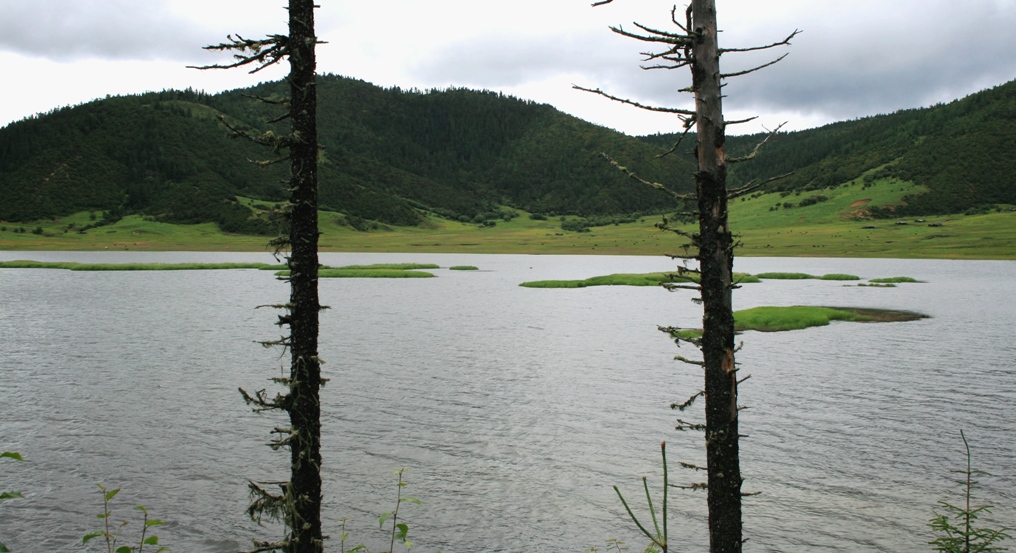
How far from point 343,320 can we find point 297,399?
42.1 metres

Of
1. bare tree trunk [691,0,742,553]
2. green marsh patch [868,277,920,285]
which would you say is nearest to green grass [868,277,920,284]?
green marsh patch [868,277,920,285]

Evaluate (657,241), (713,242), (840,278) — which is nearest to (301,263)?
(713,242)

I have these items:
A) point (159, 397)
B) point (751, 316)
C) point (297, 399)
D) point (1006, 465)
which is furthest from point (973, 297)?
point (297, 399)

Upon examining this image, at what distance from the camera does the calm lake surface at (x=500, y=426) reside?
1639 centimetres

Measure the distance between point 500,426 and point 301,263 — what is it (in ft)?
53.1

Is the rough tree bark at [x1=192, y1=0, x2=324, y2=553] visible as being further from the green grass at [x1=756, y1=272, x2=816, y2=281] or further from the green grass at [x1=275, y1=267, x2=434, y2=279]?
the green grass at [x1=756, y1=272, x2=816, y2=281]

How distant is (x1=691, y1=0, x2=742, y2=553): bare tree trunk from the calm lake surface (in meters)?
6.71

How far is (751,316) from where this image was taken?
48.2 metres

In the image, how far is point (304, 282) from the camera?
→ 9039mm

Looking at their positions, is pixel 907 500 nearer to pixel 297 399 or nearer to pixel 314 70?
pixel 297 399

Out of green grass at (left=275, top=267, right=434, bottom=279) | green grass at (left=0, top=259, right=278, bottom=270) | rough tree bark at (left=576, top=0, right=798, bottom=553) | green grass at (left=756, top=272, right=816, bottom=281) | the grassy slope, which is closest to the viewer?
rough tree bark at (left=576, top=0, right=798, bottom=553)

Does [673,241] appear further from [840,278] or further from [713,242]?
[713,242]

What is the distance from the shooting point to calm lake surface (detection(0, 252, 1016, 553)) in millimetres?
16391

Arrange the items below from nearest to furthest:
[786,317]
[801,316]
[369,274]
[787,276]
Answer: [786,317] → [801,316] → [787,276] → [369,274]
